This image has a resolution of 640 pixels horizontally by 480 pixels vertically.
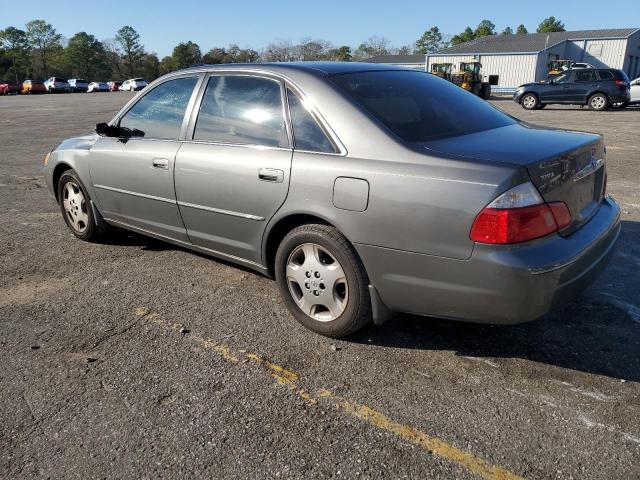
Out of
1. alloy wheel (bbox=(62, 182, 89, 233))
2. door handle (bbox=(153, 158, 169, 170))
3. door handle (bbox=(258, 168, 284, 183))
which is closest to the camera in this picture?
door handle (bbox=(258, 168, 284, 183))

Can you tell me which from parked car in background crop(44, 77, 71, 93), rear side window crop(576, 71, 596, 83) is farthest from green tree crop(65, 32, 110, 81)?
rear side window crop(576, 71, 596, 83)

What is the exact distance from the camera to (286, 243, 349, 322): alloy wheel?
3.04 metres

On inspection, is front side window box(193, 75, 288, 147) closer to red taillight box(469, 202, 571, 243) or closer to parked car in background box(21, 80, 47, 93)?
red taillight box(469, 202, 571, 243)

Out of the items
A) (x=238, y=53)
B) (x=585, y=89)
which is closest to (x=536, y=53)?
(x=585, y=89)

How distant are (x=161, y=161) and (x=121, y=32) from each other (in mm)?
104901

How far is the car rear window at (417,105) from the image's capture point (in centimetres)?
299

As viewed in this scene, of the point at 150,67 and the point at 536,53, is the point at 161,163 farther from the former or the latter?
the point at 150,67

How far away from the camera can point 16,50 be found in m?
84.6

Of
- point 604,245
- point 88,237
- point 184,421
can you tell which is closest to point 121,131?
point 88,237

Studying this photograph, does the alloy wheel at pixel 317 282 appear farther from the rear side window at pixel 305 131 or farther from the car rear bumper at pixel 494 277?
the rear side window at pixel 305 131

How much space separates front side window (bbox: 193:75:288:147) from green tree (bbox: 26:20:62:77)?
99368 mm

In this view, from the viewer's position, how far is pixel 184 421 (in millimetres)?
2457

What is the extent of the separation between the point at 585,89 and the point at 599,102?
2.57 ft

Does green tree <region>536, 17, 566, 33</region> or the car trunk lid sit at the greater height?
green tree <region>536, 17, 566, 33</region>
